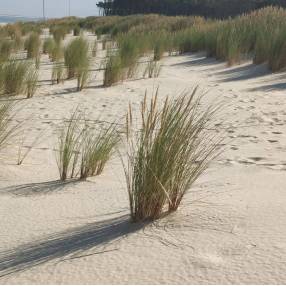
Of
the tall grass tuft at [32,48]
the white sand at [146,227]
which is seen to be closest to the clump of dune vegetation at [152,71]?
the white sand at [146,227]

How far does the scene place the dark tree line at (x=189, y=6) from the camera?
32875mm

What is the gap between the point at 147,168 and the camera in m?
2.28

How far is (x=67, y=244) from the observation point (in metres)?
2.15

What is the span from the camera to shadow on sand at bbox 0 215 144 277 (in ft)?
6.56

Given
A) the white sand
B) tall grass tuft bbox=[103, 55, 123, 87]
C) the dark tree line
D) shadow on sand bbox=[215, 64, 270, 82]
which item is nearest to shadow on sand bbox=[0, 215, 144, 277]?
the white sand

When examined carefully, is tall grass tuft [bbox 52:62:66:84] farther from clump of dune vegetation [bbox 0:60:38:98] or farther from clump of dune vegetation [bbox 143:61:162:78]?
clump of dune vegetation [bbox 143:61:162:78]

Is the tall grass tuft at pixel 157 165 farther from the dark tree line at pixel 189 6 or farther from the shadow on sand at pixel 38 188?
the dark tree line at pixel 189 6

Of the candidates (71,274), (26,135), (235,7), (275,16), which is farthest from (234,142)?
(235,7)

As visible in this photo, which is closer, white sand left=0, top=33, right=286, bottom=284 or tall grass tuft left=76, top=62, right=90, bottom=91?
white sand left=0, top=33, right=286, bottom=284

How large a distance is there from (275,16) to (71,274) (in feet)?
38.0

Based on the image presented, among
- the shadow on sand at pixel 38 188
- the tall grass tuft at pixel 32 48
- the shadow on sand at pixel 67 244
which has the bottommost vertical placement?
the shadow on sand at pixel 38 188

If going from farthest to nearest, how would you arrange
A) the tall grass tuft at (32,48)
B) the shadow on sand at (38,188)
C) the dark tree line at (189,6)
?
the dark tree line at (189,6) → the tall grass tuft at (32,48) → the shadow on sand at (38,188)

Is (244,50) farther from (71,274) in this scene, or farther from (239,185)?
(71,274)

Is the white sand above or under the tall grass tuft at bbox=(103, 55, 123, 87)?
under
